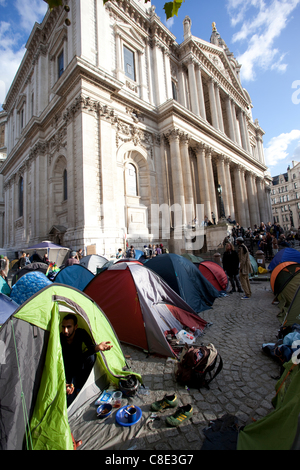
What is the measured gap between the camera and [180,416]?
2584 millimetres

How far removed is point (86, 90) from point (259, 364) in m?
17.8

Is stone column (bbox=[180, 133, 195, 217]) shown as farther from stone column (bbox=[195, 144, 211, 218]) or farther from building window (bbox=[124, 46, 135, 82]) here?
building window (bbox=[124, 46, 135, 82])

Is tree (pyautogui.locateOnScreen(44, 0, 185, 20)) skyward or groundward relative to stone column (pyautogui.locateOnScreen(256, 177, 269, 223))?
groundward

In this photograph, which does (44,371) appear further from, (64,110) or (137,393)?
(64,110)

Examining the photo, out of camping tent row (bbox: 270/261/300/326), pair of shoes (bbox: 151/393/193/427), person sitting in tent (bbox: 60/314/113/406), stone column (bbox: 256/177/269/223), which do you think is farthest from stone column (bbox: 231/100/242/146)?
pair of shoes (bbox: 151/393/193/427)

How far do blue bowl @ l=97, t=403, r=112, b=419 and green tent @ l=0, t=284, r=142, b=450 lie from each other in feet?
1.03

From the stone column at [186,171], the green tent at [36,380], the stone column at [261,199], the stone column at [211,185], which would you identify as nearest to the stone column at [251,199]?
the stone column at [261,199]

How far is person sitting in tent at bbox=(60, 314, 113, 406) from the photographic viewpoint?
304 centimetres

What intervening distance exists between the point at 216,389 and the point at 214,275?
20.3 ft

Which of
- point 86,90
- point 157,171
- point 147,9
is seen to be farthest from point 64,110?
point 147,9

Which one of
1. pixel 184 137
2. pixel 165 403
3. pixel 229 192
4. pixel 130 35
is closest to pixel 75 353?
pixel 165 403

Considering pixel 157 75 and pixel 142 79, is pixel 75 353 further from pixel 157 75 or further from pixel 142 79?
pixel 157 75

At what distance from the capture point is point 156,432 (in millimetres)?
2414

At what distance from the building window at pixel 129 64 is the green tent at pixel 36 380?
917 inches
